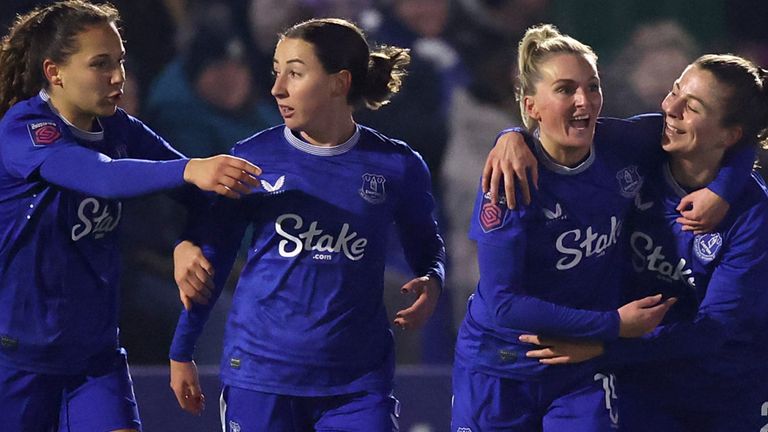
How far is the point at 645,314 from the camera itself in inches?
166

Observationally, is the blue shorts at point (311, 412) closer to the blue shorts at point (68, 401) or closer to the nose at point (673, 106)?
the blue shorts at point (68, 401)

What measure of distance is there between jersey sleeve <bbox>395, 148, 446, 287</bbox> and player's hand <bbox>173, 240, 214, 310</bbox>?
614 mm

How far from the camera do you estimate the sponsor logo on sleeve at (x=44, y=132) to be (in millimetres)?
4273

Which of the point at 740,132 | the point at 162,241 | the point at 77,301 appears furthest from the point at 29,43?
the point at 162,241

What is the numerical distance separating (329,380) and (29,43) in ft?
4.50

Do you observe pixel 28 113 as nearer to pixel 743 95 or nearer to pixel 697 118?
pixel 697 118

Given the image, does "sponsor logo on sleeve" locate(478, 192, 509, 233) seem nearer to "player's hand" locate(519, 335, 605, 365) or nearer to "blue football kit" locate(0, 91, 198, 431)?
"player's hand" locate(519, 335, 605, 365)

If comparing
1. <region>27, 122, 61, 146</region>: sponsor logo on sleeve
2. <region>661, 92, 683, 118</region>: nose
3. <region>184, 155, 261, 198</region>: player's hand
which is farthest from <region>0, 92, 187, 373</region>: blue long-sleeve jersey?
<region>661, 92, 683, 118</region>: nose

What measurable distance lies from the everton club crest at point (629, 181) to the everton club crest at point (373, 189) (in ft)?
2.30

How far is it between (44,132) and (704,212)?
6.33 feet

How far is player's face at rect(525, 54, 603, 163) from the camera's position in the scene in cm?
435

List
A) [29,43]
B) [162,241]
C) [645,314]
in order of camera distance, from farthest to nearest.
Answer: [162,241] < [29,43] < [645,314]

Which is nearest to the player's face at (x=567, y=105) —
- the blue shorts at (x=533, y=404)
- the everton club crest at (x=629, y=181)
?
the everton club crest at (x=629, y=181)

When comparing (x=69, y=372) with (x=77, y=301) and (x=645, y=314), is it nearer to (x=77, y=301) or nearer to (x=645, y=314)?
(x=77, y=301)
